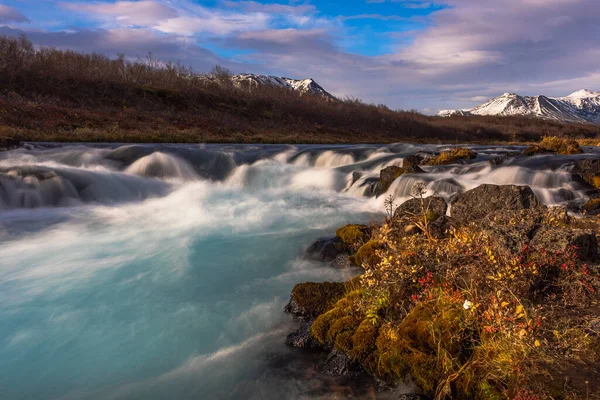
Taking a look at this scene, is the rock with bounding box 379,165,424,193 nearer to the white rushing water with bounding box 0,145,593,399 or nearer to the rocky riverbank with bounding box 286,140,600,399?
the white rushing water with bounding box 0,145,593,399

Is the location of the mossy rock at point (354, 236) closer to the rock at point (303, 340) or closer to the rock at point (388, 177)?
the rock at point (303, 340)

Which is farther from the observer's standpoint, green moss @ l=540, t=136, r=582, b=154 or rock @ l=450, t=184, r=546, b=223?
green moss @ l=540, t=136, r=582, b=154

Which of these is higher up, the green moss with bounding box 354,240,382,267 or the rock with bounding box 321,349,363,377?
the green moss with bounding box 354,240,382,267

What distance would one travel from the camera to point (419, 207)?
9.16 meters

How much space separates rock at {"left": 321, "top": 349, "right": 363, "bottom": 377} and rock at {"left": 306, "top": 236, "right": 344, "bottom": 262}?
3649mm

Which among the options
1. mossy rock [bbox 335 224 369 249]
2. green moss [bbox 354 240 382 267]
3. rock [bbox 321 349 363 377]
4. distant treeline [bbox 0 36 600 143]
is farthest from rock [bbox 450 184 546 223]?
distant treeline [bbox 0 36 600 143]

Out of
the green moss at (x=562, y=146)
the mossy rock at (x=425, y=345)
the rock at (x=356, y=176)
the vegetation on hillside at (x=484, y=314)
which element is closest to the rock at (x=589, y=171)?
the green moss at (x=562, y=146)

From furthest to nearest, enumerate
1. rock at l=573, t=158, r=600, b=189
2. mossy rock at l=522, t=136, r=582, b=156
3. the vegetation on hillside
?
mossy rock at l=522, t=136, r=582, b=156, rock at l=573, t=158, r=600, b=189, the vegetation on hillside

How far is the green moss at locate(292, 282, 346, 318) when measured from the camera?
638 cm

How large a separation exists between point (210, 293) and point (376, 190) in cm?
952

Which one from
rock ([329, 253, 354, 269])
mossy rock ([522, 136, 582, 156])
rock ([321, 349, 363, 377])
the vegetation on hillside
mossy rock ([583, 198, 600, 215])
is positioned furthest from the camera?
mossy rock ([522, 136, 582, 156])

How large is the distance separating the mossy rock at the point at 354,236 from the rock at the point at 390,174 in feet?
21.0

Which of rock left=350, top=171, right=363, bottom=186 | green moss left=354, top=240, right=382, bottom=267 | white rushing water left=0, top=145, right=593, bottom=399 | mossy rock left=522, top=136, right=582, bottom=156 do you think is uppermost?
mossy rock left=522, top=136, right=582, bottom=156

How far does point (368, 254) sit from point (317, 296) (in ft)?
5.39
